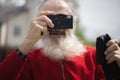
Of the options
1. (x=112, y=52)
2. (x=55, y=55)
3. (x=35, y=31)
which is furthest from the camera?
(x=55, y=55)

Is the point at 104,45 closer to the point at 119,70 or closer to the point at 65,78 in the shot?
the point at 119,70

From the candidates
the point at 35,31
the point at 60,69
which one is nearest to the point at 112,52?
the point at 60,69

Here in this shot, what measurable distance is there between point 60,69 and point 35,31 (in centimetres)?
30

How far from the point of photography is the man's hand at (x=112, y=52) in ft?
8.71

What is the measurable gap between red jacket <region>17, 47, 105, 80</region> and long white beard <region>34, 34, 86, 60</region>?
0.04 meters

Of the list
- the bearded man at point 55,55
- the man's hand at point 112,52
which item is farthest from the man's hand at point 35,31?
the man's hand at point 112,52

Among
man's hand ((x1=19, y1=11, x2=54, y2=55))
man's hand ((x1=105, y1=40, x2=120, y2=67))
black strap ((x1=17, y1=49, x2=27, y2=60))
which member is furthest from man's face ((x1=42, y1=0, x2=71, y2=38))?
man's hand ((x1=105, y1=40, x2=120, y2=67))

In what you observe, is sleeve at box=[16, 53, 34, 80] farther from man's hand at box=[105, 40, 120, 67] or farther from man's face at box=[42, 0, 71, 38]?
man's hand at box=[105, 40, 120, 67]

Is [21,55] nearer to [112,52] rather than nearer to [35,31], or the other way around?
[35,31]

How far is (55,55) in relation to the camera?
2941 millimetres

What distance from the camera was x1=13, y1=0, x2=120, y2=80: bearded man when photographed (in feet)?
9.32

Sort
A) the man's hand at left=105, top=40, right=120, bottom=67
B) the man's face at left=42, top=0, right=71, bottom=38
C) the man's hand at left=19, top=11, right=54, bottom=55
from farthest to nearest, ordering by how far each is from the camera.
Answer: the man's face at left=42, top=0, right=71, bottom=38 → the man's hand at left=19, top=11, right=54, bottom=55 → the man's hand at left=105, top=40, right=120, bottom=67

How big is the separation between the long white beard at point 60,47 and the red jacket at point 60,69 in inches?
1.7

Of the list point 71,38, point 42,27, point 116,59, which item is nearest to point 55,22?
point 42,27
